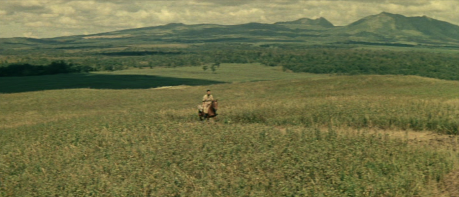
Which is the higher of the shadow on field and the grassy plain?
the grassy plain

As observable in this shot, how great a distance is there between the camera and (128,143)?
1872 centimetres

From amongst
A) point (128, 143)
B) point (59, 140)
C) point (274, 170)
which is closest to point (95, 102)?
point (59, 140)

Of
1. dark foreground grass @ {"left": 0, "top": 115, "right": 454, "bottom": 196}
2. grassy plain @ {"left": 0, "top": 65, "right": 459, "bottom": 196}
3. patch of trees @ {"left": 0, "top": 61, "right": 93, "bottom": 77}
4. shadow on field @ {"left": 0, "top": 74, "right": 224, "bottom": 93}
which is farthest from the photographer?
patch of trees @ {"left": 0, "top": 61, "right": 93, "bottom": 77}

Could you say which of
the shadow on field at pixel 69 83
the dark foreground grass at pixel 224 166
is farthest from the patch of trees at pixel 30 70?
the dark foreground grass at pixel 224 166

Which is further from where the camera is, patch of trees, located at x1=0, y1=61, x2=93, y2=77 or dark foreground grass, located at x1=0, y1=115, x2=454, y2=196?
patch of trees, located at x1=0, y1=61, x2=93, y2=77

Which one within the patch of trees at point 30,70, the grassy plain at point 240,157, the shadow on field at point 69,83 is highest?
the grassy plain at point 240,157

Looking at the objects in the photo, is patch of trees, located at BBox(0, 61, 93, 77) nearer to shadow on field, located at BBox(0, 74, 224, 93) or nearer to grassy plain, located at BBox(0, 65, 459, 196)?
shadow on field, located at BBox(0, 74, 224, 93)

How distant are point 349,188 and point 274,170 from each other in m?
2.40

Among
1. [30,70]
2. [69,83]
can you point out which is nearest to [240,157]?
[69,83]

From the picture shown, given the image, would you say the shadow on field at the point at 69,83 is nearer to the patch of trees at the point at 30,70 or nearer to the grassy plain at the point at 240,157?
the patch of trees at the point at 30,70

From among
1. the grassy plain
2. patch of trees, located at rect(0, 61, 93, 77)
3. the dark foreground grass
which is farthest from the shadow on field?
the dark foreground grass

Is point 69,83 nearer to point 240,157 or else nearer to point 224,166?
point 240,157

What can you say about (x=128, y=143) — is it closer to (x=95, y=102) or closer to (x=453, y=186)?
(x=453, y=186)

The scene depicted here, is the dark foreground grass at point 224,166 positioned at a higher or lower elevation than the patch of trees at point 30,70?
higher
